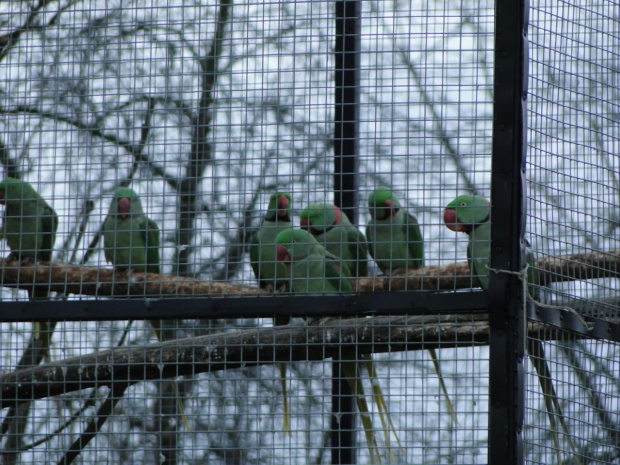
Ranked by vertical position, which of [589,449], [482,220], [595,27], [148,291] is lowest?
[589,449]

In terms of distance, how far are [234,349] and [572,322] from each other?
145 centimetres

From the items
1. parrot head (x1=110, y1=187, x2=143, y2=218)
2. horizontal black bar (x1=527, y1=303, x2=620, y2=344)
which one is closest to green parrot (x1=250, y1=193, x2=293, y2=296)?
parrot head (x1=110, y1=187, x2=143, y2=218)

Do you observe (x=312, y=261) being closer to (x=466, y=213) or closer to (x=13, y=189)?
(x=466, y=213)

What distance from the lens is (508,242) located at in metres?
2.17

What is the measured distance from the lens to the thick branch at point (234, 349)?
3.13 m

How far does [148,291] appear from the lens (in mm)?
3951

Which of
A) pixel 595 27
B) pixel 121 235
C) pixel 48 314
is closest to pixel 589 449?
pixel 595 27

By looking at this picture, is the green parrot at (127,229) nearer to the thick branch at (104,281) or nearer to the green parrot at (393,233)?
the thick branch at (104,281)

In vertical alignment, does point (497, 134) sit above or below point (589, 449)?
above

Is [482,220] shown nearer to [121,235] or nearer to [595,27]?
[595,27]

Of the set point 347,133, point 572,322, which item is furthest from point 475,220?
point 572,322

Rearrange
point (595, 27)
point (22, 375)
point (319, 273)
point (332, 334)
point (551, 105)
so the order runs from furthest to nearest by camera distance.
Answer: point (319, 273) < point (22, 375) < point (332, 334) < point (595, 27) < point (551, 105)

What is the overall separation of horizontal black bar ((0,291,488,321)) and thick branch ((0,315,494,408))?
516mm

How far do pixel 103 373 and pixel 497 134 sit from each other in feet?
6.43
